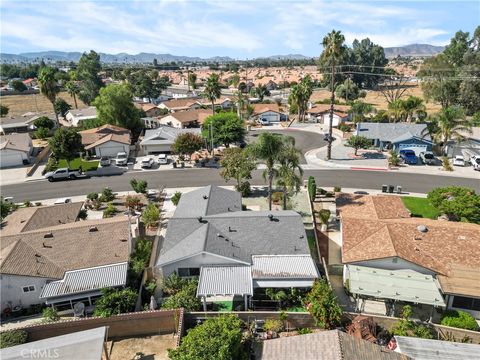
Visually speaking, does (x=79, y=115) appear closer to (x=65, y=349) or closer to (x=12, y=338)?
(x=12, y=338)

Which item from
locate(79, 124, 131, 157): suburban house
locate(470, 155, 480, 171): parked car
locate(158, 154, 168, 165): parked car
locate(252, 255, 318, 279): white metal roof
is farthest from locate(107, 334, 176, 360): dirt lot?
locate(470, 155, 480, 171): parked car

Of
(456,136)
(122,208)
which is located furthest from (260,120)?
(122,208)

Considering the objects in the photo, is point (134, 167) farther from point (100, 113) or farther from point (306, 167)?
point (306, 167)

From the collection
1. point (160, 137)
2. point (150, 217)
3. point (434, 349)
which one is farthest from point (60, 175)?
point (434, 349)

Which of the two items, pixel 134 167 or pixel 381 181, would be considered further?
pixel 134 167

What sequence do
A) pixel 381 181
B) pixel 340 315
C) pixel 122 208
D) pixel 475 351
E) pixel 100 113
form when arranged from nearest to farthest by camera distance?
1. pixel 475 351
2. pixel 340 315
3. pixel 122 208
4. pixel 381 181
5. pixel 100 113

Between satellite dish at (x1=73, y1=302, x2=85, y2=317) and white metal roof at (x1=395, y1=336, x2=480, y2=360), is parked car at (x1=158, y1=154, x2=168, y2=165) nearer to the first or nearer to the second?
satellite dish at (x1=73, y1=302, x2=85, y2=317)
